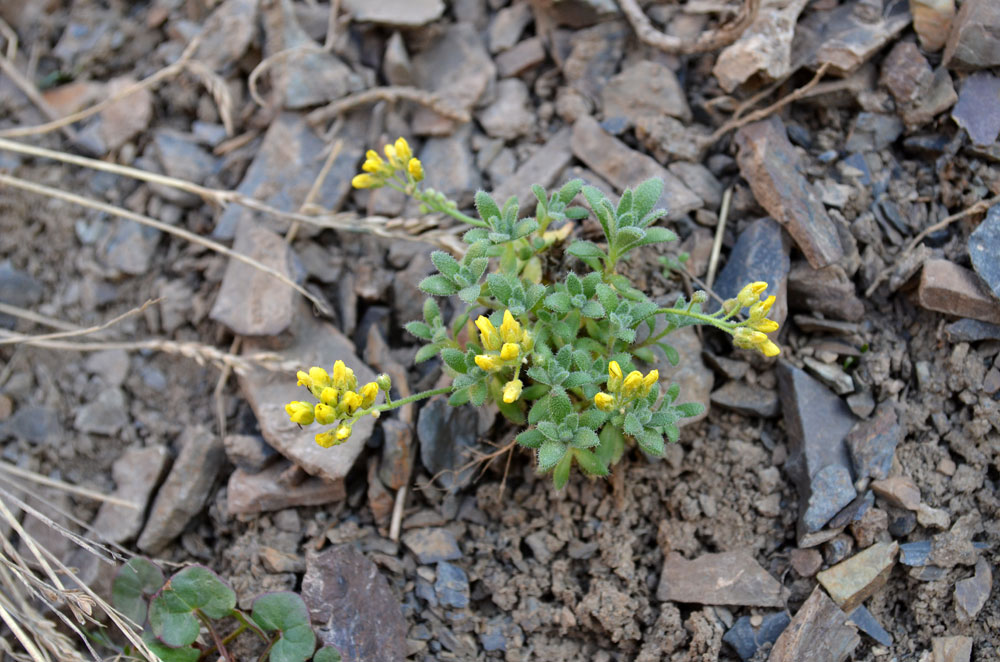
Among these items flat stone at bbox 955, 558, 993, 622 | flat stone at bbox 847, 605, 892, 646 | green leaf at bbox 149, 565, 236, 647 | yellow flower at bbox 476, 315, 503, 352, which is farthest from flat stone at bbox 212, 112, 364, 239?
flat stone at bbox 955, 558, 993, 622

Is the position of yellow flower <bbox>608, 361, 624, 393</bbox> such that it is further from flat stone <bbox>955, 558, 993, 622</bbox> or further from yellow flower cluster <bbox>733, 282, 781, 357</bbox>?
flat stone <bbox>955, 558, 993, 622</bbox>

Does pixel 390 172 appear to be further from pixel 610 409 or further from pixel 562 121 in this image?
pixel 610 409

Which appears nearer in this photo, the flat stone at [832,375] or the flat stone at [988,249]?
the flat stone at [988,249]

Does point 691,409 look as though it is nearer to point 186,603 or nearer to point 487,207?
point 487,207

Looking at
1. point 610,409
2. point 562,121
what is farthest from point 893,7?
point 610,409

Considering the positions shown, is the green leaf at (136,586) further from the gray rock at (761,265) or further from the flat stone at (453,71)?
the gray rock at (761,265)

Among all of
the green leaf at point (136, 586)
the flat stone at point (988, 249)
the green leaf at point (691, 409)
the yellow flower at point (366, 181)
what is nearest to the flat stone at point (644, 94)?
the yellow flower at point (366, 181)
